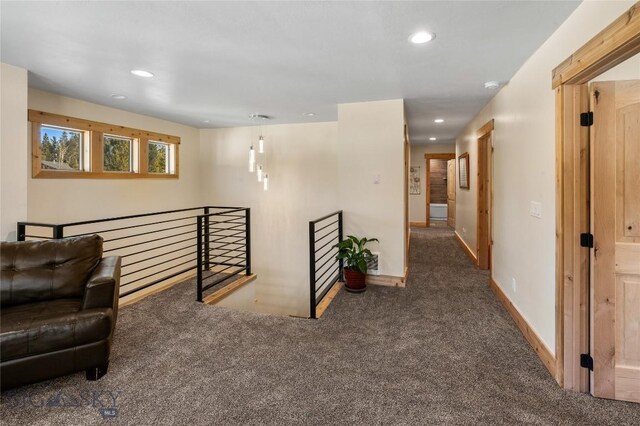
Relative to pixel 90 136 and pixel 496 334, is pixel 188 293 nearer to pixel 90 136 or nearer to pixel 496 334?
pixel 90 136

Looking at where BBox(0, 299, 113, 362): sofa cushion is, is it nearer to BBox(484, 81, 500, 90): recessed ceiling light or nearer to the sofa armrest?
the sofa armrest

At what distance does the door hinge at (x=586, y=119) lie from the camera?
1979 millimetres

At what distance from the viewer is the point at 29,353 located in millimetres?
1971

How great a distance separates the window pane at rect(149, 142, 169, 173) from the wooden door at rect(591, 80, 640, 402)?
5.76 metres

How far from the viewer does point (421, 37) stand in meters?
2.42

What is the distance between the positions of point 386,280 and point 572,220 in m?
2.50

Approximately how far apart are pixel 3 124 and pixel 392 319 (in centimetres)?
404

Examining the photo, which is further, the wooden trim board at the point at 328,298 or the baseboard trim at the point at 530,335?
the wooden trim board at the point at 328,298

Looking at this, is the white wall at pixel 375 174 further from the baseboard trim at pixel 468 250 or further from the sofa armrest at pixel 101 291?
the sofa armrest at pixel 101 291

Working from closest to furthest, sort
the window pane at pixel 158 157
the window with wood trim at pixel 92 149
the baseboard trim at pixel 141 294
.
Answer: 1. the baseboard trim at pixel 141 294
2. the window with wood trim at pixel 92 149
3. the window pane at pixel 158 157

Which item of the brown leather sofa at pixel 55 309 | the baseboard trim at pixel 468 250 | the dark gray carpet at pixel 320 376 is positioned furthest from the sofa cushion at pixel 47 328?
the baseboard trim at pixel 468 250

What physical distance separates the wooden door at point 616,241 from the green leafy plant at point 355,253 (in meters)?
2.28

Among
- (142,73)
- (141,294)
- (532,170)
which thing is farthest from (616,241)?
(141,294)

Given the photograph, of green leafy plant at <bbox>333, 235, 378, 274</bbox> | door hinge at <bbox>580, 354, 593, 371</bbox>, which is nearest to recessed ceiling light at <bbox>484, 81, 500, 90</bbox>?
green leafy plant at <bbox>333, 235, 378, 274</bbox>
